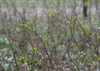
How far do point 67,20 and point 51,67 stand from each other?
3.55 feet

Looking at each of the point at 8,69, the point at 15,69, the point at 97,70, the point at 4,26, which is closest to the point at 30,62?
the point at 15,69

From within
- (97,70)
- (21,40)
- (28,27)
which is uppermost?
(28,27)

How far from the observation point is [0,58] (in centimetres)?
262

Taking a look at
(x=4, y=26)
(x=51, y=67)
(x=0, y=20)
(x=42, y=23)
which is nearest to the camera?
(x=51, y=67)

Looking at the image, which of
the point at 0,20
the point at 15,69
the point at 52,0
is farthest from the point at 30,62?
the point at 52,0

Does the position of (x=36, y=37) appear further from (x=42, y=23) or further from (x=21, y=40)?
Answer: (x=42, y=23)

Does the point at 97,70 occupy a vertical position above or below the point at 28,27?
below

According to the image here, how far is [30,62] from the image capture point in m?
2.52

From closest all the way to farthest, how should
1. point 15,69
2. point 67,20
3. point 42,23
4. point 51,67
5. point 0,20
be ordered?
point 67,20 → point 15,69 → point 51,67 → point 0,20 → point 42,23

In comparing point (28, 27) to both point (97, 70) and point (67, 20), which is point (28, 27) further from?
point (97, 70)

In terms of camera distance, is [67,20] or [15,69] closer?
[67,20]

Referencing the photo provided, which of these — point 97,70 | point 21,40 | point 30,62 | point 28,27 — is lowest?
point 97,70

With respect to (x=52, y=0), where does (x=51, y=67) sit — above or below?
below

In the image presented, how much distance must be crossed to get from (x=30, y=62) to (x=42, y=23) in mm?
5442
